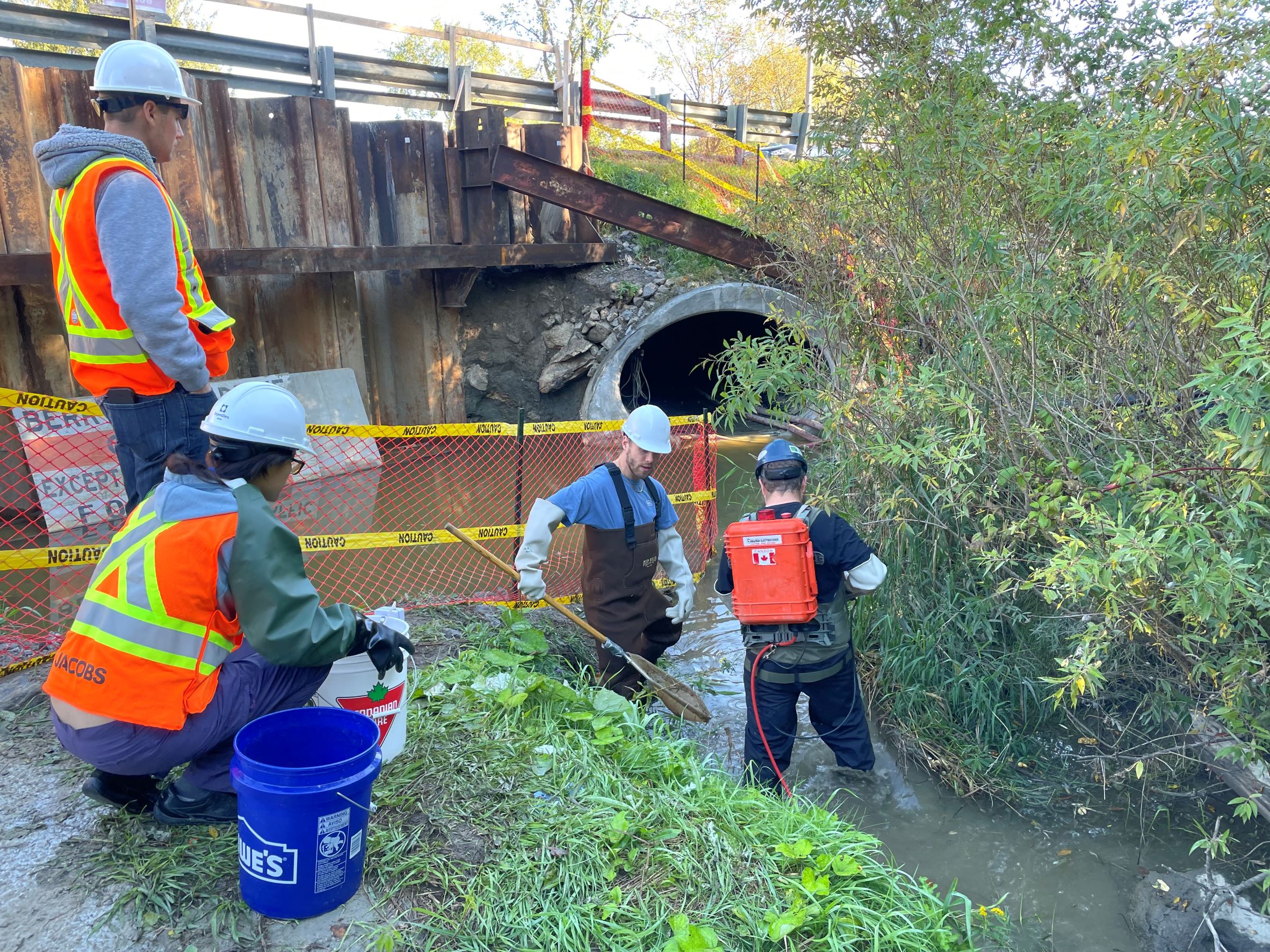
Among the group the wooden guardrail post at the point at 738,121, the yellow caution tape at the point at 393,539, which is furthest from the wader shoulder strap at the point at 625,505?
the wooden guardrail post at the point at 738,121

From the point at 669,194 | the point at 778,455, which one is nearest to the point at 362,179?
the point at 669,194

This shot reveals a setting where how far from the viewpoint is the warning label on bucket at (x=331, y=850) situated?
2.23 meters

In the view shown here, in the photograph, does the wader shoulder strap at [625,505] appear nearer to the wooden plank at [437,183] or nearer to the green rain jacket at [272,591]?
the green rain jacket at [272,591]

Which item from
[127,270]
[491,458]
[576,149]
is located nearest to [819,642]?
[127,270]

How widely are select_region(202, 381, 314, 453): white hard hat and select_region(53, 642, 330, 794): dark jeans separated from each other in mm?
693

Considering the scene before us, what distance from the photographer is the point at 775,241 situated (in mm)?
6086

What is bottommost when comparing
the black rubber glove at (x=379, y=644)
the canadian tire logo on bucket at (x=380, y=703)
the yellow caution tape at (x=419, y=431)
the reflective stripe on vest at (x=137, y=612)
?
the canadian tire logo on bucket at (x=380, y=703)

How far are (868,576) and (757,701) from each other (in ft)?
2.51

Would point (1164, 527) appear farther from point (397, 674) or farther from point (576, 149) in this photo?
point (576, 149)

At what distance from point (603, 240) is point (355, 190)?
3098mm

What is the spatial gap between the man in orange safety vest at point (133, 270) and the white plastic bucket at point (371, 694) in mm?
979

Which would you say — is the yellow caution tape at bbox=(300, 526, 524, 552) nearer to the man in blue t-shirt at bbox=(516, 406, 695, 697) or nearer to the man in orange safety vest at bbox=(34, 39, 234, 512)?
the man in blue t-shirt at bbox=(516, 406, 695, 697)

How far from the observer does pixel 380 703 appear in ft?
9.79

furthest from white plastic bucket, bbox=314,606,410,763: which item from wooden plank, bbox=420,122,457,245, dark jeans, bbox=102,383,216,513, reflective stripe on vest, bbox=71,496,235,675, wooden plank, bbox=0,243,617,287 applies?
wooden plank, bbox=420,122,457,245
